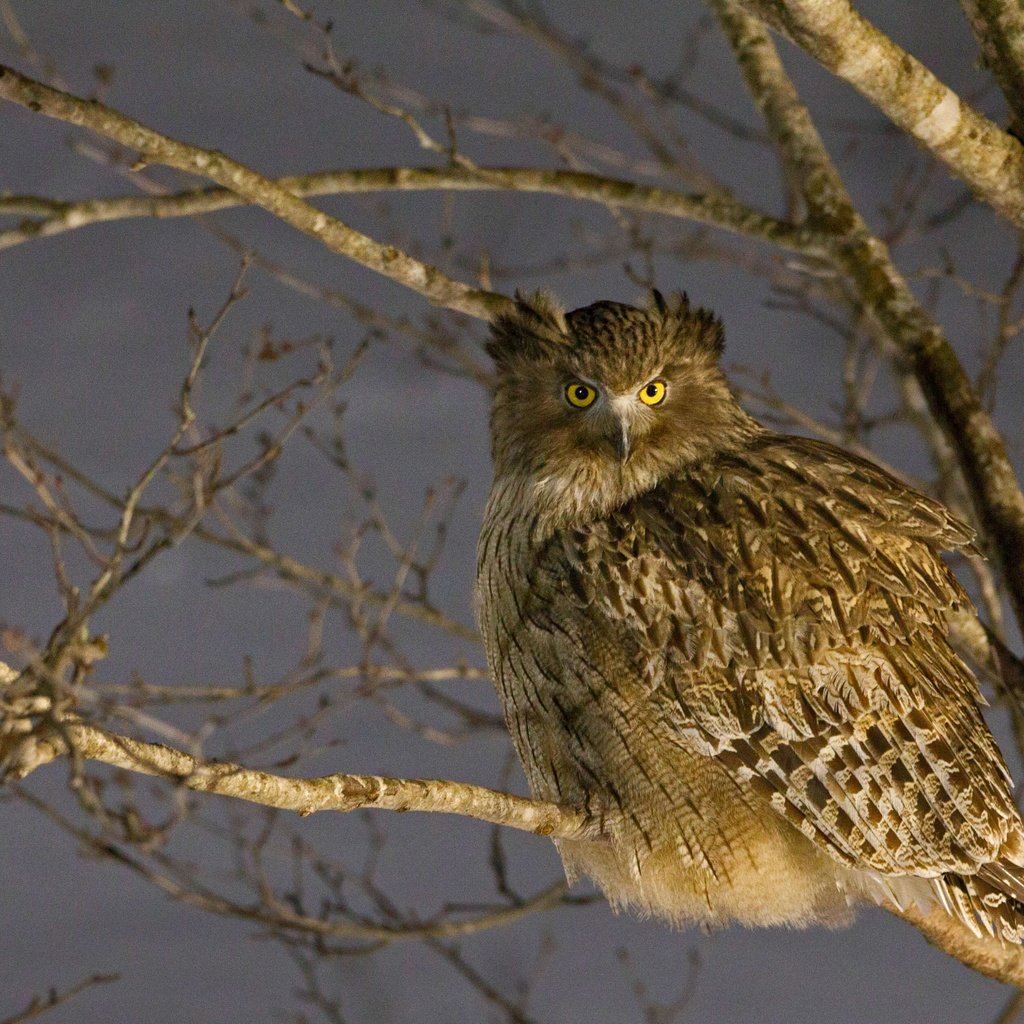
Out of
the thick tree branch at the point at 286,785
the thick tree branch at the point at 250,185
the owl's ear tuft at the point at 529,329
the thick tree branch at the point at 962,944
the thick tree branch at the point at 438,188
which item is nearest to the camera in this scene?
the thick tree branch at the point at 286,785

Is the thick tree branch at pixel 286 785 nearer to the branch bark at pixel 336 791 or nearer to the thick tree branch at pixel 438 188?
the branch bark at pixel 336 791

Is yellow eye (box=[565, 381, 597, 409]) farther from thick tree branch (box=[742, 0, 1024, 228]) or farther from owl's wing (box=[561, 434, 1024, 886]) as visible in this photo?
thick tree branch (box=[742, 0, 1024, 228])

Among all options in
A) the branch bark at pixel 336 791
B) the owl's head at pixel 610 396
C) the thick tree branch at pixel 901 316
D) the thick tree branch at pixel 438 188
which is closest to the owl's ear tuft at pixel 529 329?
the owl's head at pixel 610 396

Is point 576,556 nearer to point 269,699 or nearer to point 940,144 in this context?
point 269,699

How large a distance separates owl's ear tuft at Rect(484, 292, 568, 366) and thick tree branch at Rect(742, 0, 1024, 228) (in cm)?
73

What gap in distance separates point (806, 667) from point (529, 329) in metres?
0.94

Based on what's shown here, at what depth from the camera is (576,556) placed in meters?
2.95

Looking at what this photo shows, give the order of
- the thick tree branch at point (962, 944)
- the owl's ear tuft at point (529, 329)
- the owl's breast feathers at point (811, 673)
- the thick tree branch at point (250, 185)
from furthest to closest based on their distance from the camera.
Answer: the owl's ear tuft at point (529, 329), the thick tree branch at point (962, 944), the owl's breast feathers at point (811, 673), the thick tree branch at point (250, 185)

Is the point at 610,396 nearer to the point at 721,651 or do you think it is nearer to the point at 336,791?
the point at 721,651

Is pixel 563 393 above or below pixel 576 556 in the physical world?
above

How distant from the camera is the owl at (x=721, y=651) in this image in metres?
2.83

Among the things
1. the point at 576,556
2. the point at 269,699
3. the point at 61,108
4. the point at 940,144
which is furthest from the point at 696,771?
the point at 61,108

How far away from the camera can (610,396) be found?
2947mm

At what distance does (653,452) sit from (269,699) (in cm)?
109
